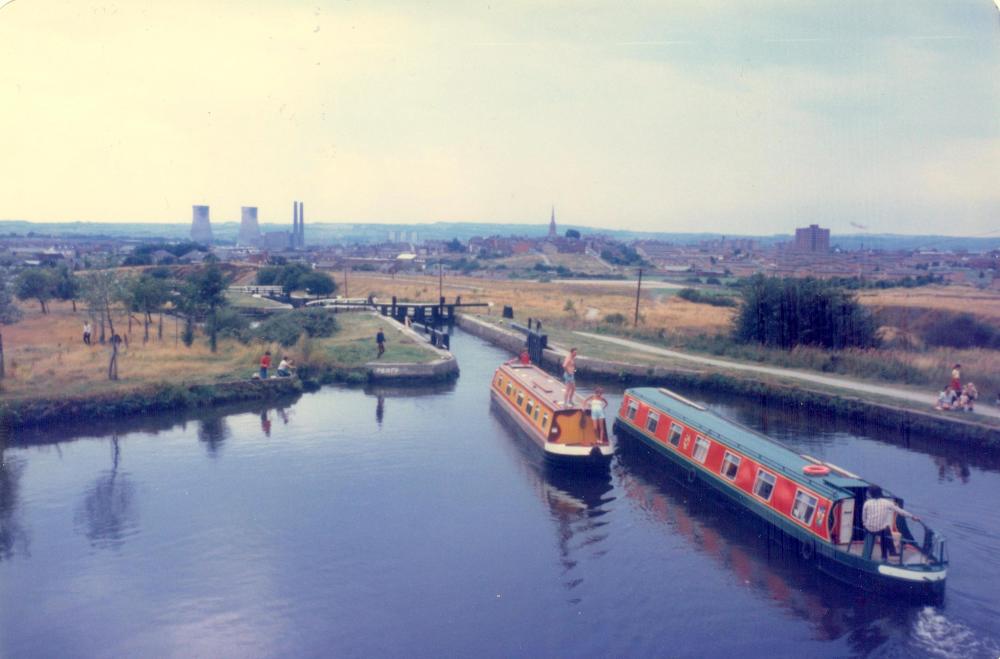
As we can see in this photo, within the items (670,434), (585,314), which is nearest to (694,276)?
(585,314)

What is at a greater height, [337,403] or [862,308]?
[862,308]

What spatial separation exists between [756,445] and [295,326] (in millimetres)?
23262

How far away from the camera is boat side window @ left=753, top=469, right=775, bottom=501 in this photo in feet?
45.0

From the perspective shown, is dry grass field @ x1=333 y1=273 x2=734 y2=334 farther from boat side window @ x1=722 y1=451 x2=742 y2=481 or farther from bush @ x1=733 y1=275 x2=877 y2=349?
boat side window @ x1=722 y1=451 x2=742 y2=481

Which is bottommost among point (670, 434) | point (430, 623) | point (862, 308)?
point (430, 623)

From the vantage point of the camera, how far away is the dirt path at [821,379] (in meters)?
21.5

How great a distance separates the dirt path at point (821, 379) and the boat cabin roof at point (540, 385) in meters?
7.99

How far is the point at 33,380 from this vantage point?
878 inches

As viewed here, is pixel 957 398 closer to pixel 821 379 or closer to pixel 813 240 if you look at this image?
pixel 821 379

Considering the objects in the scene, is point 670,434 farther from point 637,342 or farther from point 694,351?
point 637,342

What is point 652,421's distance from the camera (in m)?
18.8

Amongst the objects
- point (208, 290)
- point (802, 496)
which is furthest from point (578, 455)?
point (208, 290)

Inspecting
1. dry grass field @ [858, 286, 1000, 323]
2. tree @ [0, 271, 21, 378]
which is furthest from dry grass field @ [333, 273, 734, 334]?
tree @ [0, 271, 21, 378]

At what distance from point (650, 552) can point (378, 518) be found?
4764mm
